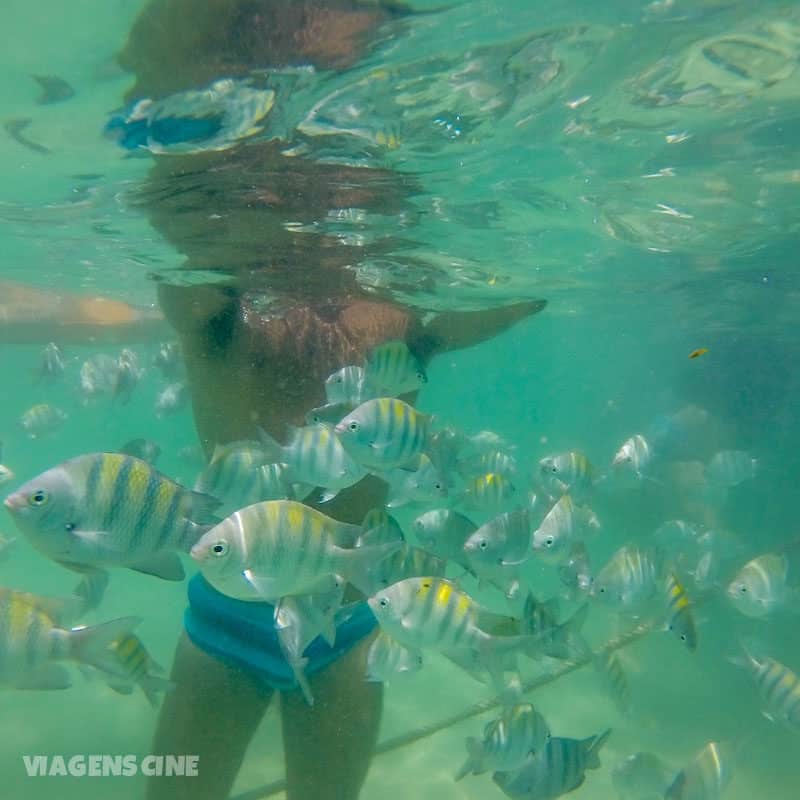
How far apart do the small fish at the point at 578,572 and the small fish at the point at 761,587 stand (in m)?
1.94

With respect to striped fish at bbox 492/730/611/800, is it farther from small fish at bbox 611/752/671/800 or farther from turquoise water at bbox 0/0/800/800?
turquoise water at bbox 0/0/800/800

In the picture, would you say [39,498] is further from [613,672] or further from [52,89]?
[613,672]

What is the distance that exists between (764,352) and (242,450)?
23647mm

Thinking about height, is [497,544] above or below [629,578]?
above

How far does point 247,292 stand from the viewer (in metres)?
12.2

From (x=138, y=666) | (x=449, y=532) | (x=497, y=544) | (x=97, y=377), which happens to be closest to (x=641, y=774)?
(x=497, y=544)

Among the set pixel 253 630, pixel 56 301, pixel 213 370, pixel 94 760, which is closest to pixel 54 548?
pixel 253 630

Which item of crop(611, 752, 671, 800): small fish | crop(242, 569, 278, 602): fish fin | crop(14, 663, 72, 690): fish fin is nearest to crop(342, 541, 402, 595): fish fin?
crop(242, 569, 278, 602): fish fin

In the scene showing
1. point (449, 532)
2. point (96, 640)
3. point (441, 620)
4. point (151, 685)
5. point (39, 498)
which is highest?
point (39, 498)

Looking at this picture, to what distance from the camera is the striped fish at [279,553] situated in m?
3.32

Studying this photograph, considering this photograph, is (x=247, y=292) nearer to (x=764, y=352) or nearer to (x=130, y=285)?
(x=130, y=285)

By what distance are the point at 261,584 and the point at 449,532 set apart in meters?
2.80

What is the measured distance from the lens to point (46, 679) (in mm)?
3648

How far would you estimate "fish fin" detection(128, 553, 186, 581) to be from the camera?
3168 mm
